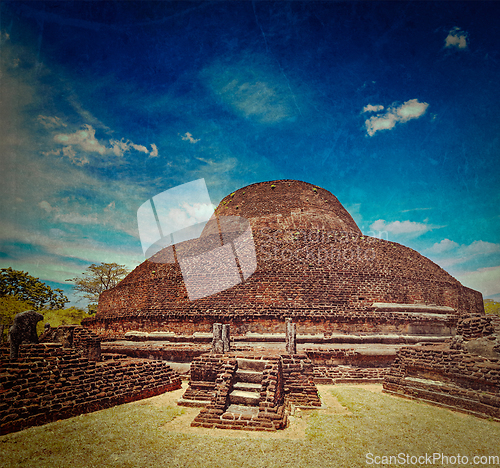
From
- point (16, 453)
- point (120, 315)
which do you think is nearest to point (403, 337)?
point (16, 453)

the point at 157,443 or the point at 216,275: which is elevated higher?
the point at 216,275

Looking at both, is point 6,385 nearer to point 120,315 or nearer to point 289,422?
point 289,422

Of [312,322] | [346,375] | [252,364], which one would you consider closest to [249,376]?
[252,364]

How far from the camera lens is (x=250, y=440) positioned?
3859mm

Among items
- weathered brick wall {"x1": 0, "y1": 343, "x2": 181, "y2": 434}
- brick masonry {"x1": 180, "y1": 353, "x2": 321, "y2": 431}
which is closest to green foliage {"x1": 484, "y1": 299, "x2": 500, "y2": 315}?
brick masonry {"x1": 180, "y1": 353, "x2": 321, "y2": 431}

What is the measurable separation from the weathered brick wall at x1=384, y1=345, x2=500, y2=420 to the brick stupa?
2465 millimetres

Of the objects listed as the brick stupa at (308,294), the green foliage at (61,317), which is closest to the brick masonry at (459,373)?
the brick stupa at (308,294)

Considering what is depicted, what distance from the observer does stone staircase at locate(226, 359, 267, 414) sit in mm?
→ 4953

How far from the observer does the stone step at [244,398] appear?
5.03 m

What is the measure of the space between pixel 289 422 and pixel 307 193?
50.1 ft

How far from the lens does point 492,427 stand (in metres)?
4.37

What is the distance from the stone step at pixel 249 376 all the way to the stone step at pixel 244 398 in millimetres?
362

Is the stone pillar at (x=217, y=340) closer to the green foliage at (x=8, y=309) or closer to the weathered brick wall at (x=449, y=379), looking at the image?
the weathered brick wall at (x=449, y=379)

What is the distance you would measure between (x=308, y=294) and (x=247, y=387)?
4872mm
